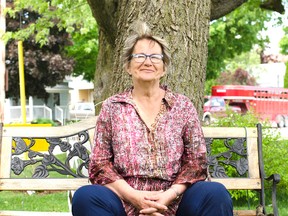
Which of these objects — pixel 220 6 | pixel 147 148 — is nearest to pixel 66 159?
pixel 147 148

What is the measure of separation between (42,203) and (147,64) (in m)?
5.13

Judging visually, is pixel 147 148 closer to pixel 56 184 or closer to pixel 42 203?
pixel 56 184

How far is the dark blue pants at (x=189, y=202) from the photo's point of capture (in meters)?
3.39

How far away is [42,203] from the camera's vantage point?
27.7 ft

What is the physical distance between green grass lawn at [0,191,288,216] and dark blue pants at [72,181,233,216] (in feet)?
13.0

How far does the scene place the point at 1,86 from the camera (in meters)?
18.3

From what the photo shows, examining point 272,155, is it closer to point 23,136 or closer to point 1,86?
point 23,136

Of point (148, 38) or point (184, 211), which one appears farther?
point (148, 38)

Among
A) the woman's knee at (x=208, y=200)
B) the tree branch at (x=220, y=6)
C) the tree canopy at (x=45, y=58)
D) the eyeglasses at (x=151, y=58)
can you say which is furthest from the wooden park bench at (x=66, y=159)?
the tree canopy at (x=45, y=58)

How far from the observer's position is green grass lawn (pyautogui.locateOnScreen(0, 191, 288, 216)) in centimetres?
788

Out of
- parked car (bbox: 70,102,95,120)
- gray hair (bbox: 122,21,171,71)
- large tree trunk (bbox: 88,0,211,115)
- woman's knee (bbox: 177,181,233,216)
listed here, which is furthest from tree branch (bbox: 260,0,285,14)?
parked car (bbox: 70,102,95,120)

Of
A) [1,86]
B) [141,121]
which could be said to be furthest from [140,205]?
[1,86]

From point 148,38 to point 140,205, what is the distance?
996mm

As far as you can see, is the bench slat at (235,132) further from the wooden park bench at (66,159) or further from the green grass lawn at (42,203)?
the green grass lawn at (42,203)
